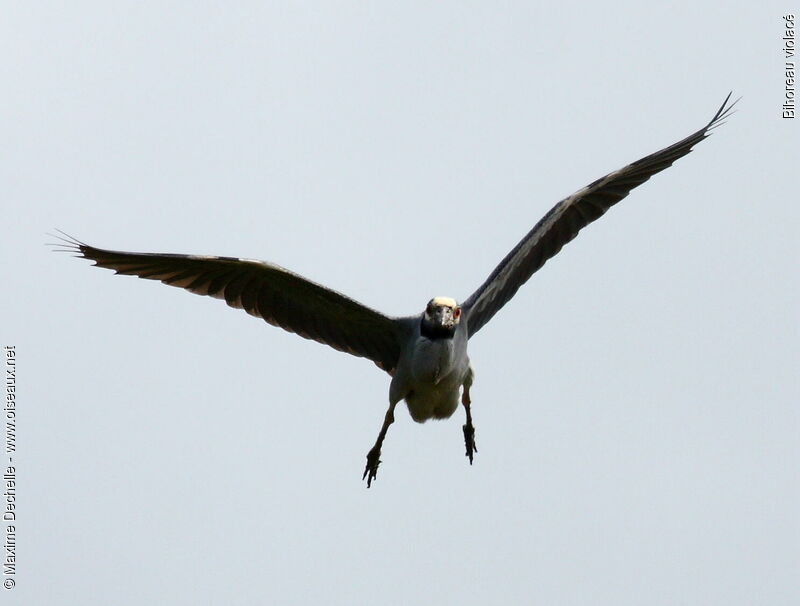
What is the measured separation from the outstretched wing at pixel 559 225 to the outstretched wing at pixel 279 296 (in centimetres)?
101

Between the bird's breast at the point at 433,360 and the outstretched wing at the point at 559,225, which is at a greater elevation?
the outstretched wing at the point at 559,225

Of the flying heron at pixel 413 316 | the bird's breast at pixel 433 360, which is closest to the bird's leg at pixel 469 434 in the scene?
the flying heron at pixel 413 316

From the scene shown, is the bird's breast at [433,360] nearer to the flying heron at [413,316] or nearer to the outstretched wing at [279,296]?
the flying heron at [413,316]

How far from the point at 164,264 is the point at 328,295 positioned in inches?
69.7

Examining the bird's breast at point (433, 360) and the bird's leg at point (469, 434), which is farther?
the bird's leg at point (469, 434)

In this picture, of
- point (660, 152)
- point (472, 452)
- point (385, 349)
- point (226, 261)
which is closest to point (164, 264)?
point (226, 261)

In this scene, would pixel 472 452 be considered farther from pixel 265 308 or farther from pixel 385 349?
pixel 265 308

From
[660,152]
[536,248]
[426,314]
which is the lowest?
[426,314]

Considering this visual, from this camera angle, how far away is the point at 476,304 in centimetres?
1817

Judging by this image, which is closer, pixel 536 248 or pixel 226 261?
pixel 226 261

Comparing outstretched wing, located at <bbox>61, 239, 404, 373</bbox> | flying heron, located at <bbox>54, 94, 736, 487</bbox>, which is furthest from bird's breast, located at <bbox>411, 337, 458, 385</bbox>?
outstretched wing, located at <bbox>61, 239, 404, 373</bbox>

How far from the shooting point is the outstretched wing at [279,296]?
17.8m

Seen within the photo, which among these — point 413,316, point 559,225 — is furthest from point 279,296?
point 559,225

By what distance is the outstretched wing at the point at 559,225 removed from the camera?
59.4ft
